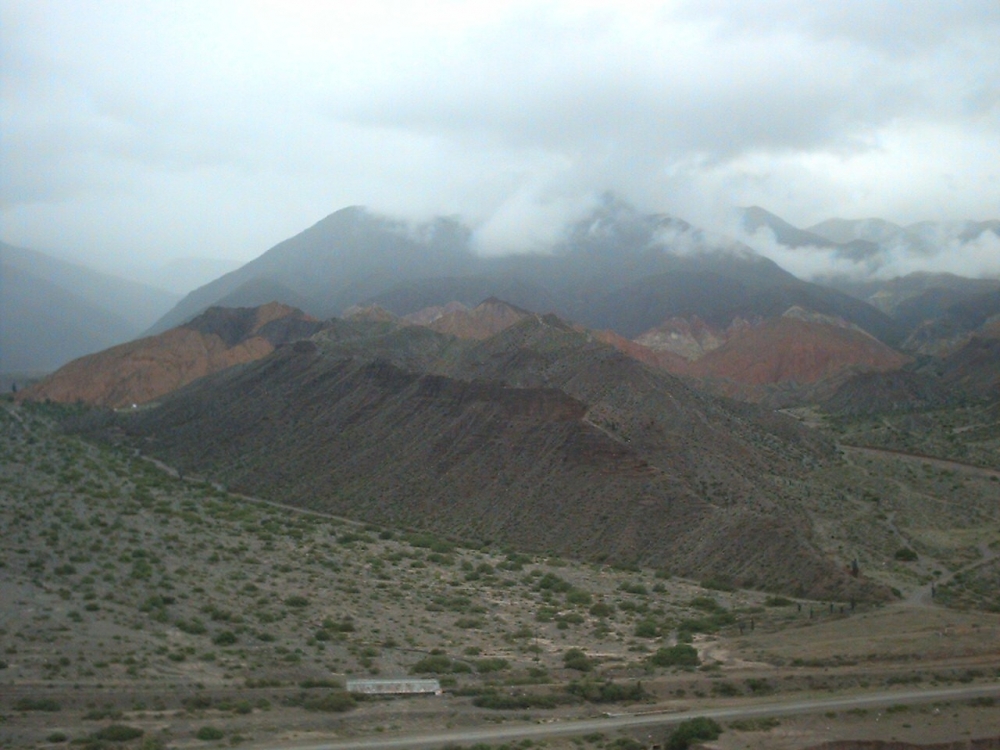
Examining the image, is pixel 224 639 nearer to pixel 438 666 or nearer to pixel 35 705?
pixel 438 666

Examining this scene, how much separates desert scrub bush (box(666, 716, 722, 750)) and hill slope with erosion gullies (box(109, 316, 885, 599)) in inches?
815

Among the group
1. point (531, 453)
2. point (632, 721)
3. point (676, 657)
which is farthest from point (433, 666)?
point (531, 453)

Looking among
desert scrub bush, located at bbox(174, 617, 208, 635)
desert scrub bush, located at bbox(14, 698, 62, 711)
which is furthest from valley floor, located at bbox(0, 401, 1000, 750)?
desert scrub bush, located at bbox(174, 617, 208, 635)

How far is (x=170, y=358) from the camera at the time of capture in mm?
140375

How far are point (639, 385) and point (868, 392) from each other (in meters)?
63.3

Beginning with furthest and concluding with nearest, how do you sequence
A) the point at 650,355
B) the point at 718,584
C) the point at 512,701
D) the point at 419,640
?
the point at 650,355 < the point at 718,584 < the point at 419,640 < the point at 512,701

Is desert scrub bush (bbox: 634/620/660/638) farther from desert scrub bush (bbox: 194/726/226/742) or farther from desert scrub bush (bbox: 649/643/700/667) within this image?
desert scrub bush (bbox: 194/726/226/742)

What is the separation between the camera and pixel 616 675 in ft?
108

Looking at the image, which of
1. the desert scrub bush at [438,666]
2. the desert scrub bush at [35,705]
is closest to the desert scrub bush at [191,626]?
the desert scrub bush at [438,666]

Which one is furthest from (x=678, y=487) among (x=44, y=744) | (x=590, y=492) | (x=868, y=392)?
(x=868, y=392)

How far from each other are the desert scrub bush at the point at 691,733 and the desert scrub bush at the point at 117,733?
42.3 ft

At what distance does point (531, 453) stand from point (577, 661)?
33227 mm

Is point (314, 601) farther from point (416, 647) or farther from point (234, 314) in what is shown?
point (234, 314)

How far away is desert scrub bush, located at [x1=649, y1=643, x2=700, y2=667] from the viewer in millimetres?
34375
